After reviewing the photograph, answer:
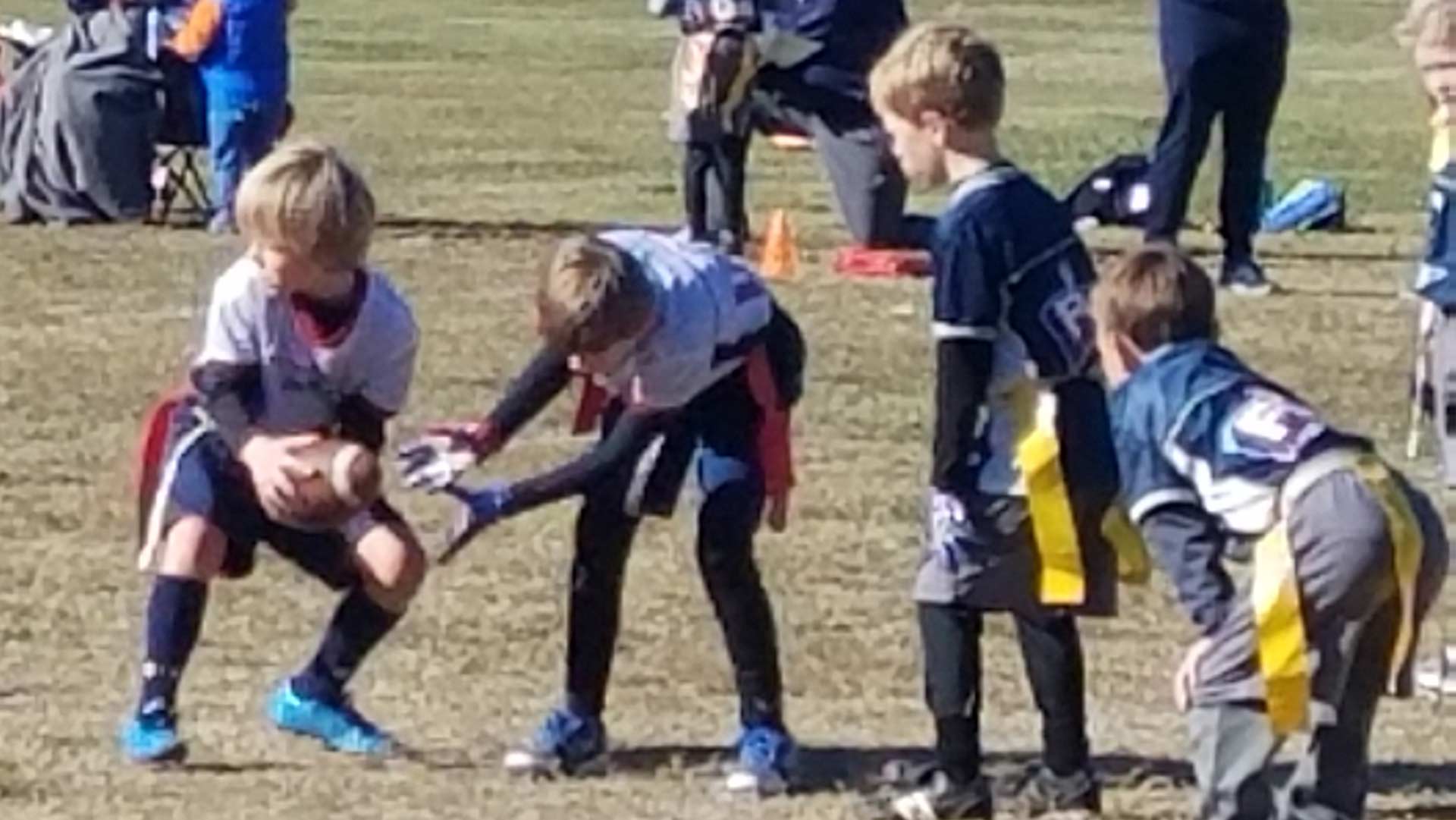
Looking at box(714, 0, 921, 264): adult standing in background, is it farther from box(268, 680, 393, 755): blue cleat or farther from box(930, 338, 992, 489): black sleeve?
box(930, 338, 992, 489): black sleeve

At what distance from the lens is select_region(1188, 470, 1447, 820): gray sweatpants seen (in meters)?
7.20

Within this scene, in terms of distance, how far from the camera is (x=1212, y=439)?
7.30 metres

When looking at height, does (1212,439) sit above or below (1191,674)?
above

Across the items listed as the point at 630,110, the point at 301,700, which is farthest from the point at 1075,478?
the point at 630,110

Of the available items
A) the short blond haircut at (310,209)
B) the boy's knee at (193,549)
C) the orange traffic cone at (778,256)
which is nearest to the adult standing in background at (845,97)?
the orange traffic cone at (778,256)

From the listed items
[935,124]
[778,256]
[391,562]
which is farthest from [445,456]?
[778,256]

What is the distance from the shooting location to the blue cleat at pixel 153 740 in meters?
8.35

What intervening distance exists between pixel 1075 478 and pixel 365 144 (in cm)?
1473

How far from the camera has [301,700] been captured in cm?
862

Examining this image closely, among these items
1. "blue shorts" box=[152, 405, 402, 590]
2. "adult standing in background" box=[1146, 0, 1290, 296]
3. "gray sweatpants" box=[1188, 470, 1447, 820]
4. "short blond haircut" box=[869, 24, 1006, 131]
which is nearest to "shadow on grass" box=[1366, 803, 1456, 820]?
"gray sweatpants" box=[1188, 470, 1447, 820]

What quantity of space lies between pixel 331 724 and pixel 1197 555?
207 cm

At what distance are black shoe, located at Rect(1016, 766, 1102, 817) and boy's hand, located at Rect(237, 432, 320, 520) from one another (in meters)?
1.50

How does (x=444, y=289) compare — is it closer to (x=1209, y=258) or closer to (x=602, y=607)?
(x=1209, y=258)

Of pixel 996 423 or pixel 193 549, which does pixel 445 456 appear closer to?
pixel 193 549
